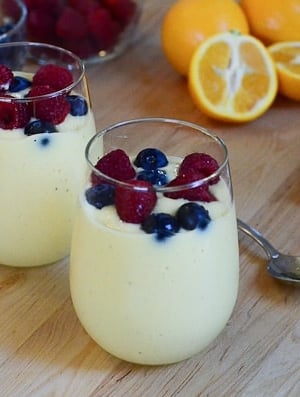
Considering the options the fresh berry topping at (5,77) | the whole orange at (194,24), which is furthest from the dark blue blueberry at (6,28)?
the fresh berry topping at (5,77)

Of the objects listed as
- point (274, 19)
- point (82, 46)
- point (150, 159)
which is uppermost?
point (150, 159)

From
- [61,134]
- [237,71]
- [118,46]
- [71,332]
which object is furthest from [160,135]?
[118,46]

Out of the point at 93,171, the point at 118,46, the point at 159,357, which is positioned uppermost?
the point at 93,171

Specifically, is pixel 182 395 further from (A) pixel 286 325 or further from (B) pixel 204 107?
(B) pixel 204 107

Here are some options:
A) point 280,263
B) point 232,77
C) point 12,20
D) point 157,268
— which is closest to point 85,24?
point 12,20

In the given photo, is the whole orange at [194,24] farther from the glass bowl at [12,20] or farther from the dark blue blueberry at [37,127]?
the dark blue blueberry at [37,127]

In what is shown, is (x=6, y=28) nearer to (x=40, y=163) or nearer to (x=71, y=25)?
(x=71, y=25)
